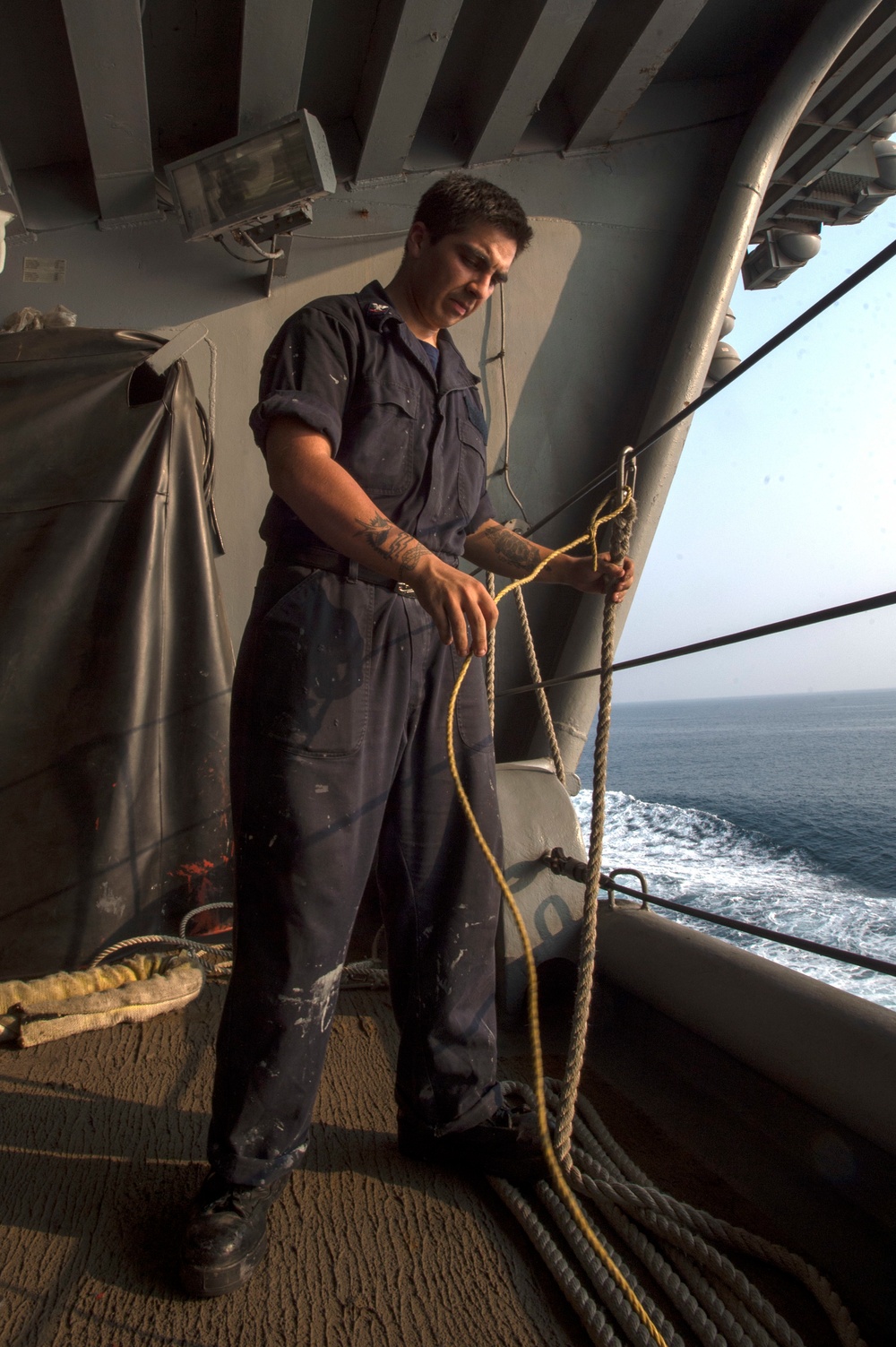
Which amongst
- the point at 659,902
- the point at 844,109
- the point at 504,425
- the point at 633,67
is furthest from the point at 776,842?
the point at 659,902

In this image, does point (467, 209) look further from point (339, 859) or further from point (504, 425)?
point (504, 425)

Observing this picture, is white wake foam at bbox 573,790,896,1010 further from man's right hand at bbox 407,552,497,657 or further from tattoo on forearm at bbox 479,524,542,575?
man's right hand at bbox 407,552,497,657

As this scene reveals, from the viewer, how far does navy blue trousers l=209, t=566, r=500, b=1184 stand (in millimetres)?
967

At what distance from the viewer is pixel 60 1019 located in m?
1.55

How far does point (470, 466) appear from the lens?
1196 mm

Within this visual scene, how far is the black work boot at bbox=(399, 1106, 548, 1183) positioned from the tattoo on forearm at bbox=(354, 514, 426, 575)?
765 mm

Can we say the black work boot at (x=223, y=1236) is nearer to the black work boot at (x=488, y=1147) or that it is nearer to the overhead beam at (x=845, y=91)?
the black work boot at (x=488, y=1147)

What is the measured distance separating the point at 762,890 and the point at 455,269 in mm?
9868

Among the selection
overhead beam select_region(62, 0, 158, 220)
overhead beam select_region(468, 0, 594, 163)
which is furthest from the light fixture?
overhead beam select_region(62, 0, 158, 220)

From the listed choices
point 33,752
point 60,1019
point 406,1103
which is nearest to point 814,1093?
point 406,1103

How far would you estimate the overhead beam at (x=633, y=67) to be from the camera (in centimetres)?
208

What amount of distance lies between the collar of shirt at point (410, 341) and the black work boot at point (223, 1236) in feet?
3.44

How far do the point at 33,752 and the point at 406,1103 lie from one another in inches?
47.6

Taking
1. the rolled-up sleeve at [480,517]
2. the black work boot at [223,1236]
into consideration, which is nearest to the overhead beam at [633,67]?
the rolled-up sleeve at [480,517]
